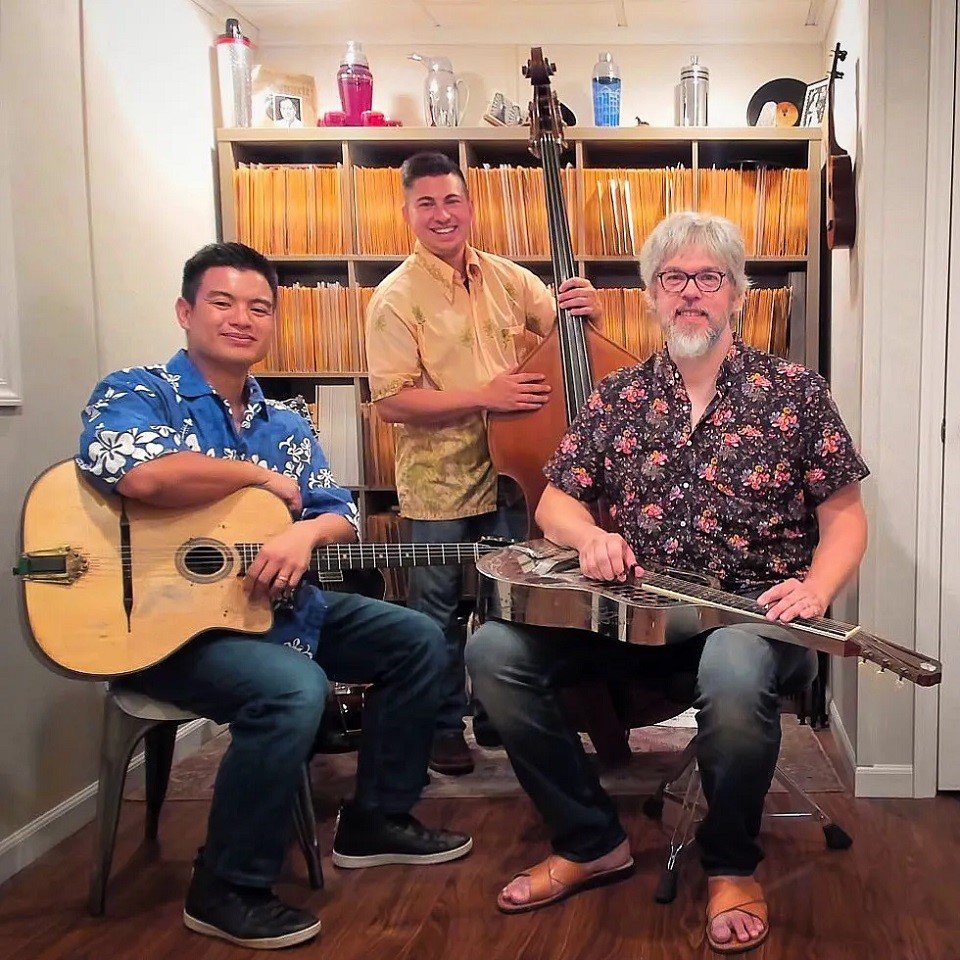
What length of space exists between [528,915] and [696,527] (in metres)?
0.76

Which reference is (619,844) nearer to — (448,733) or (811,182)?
(448,733)

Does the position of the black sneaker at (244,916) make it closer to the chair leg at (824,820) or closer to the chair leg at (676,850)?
the chair leg at (676,850)

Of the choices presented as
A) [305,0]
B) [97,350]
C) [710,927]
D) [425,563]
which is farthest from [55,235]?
[710,927]

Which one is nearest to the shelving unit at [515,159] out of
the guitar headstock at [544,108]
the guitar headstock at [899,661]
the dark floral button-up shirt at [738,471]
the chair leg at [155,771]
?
the guitar headstock at [544,108]

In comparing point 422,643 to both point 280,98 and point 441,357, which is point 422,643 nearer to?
point 441,357

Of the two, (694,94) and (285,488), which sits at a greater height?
(694,94)

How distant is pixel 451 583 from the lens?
251 centimetres

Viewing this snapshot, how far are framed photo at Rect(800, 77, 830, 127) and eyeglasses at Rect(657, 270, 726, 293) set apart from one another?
1.45m

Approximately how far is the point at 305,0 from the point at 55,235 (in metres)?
1.36

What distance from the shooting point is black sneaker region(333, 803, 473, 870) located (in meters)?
1.92

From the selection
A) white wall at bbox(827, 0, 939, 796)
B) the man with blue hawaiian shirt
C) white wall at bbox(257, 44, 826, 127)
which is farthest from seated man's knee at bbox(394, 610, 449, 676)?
white wall at bbox(257, 44, 826, 127)

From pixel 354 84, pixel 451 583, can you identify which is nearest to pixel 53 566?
pixel 451 583

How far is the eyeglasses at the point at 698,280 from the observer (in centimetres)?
176

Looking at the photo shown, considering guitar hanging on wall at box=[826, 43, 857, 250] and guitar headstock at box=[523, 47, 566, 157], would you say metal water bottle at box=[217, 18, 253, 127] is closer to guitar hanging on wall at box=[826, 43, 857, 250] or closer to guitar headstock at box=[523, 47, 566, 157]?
guitar headstock at box=[523, 47, 566, 157]
